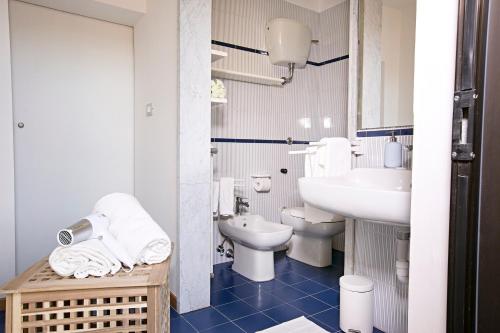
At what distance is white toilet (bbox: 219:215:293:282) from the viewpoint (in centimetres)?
249

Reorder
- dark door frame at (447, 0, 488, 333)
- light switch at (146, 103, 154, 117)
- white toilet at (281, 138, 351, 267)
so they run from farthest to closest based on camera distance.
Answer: white toilet at (281, 138, 351, 267)
light switch at (146, 103, 154, 117)
dark door frame at (447, 0, 488, 333)

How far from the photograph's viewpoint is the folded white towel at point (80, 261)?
1.08 m

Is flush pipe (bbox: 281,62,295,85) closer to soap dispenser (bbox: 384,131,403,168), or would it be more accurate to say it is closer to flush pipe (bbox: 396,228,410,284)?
soap dispenser (bbox: 384,131,403,168)

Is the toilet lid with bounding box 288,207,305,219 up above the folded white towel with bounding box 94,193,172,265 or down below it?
below

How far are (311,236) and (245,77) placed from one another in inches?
60.1

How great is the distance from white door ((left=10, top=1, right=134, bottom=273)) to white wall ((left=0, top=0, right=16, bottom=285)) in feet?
0.84

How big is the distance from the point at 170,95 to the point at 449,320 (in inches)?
73.3

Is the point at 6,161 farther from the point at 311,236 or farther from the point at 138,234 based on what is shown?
the point at 311,236

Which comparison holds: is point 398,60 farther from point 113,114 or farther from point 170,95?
point 113,114

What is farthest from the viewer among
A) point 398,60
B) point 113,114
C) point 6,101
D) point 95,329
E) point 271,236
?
point 113,114

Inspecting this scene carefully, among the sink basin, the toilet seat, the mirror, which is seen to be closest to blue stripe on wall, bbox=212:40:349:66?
the mirror

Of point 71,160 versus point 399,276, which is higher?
point 71,160

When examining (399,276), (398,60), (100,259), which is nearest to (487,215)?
(399,276)

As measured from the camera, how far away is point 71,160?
2.51 meters
